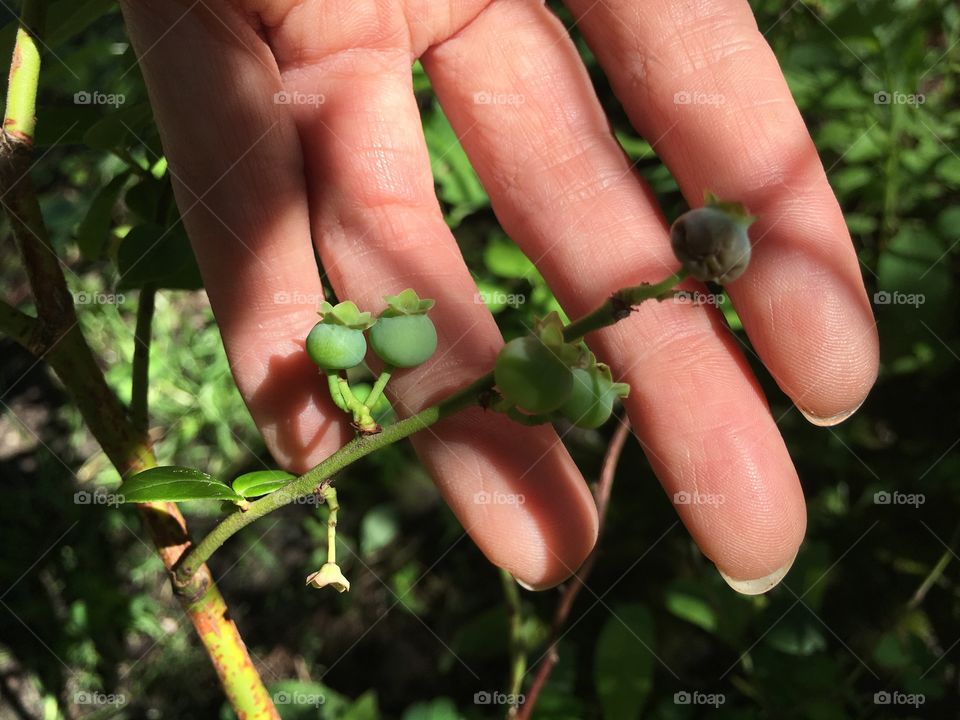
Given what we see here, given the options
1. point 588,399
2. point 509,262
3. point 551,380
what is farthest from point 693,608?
point 551,380

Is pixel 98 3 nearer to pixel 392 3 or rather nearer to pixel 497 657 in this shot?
pixel 392 3

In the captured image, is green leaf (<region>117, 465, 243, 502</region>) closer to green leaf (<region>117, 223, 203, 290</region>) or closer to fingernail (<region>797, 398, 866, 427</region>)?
green leaf (<region>117, 223, 203, 290</region>)

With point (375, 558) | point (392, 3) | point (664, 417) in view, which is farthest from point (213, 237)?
point (375, 558)

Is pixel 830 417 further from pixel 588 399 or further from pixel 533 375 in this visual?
pixel 533 375

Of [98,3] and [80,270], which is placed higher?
[98,3]

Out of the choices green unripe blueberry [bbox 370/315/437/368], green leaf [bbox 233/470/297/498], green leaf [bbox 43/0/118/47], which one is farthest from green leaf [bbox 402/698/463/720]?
green leaf [bbox 43/0/118/47]
